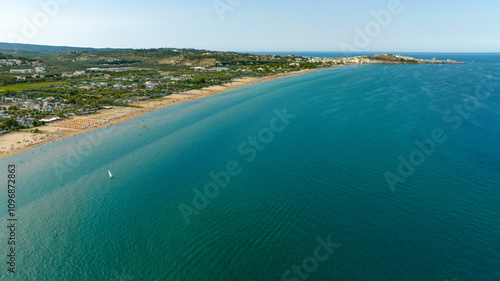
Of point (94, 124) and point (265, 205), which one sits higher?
point (265, 205)

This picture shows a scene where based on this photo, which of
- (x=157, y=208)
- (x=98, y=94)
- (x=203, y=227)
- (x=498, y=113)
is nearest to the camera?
(x=203, y=227)

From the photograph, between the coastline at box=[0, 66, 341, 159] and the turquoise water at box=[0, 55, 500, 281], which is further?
the coastline at box=[0, 66, 341, 159]

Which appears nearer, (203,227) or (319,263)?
(319,263)

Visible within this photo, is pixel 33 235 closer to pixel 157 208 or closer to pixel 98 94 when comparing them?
pixel 157 208

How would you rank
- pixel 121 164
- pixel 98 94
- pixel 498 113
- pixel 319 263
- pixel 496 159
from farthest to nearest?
pixel 98 94, pixel 498 113, pixel 121 164, pixel 496 159, pixel 319 263

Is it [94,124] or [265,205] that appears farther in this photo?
[94,124]

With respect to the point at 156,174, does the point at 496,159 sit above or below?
above

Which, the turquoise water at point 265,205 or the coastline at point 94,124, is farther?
the coastline at point 94,124

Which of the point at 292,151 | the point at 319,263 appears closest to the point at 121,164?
the point at 292,151
